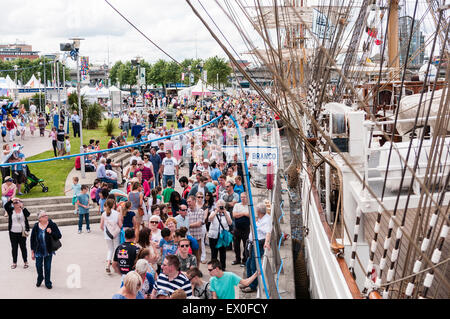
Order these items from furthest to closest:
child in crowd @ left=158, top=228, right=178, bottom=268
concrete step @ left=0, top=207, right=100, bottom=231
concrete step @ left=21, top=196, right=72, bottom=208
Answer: concrete step @ left=21, top=196, right=72, bottom=208
concrete step @ left=0, top=207, right=100, bottom=231
child in crowd @ left=158, top=228, right=178, bottom=268

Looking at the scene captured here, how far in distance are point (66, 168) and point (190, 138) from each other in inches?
190

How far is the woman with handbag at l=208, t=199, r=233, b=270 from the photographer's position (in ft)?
31.6

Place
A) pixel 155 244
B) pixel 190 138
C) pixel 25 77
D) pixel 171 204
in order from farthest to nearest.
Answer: pixel 25 77
pixel 190 138
pixel 171 204
pixel 155 244

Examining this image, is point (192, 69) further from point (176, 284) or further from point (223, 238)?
point (176, 284)

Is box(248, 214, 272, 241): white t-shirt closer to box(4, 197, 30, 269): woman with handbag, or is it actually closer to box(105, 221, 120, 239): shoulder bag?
box(105, 221, 120, 239): shoulder bag

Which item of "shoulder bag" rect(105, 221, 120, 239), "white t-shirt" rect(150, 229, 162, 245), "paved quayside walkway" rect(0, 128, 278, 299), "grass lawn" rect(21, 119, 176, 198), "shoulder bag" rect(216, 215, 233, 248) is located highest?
"white t-shirt" rect(150, 229, 162, 245)

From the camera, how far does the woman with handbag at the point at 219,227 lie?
9633mm

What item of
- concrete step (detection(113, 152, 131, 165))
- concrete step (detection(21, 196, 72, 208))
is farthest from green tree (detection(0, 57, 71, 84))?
concrete step (detection(21, 196, 72, 208))

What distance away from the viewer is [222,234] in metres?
9.75

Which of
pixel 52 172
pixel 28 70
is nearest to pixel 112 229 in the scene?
pixel 52 172

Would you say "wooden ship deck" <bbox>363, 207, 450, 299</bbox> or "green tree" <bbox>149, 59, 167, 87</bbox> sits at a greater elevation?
"green tree" <bbox>149, 59, 167, 87</bbox>

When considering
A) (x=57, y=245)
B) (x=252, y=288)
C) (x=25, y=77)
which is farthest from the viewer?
(x=25, y=77)

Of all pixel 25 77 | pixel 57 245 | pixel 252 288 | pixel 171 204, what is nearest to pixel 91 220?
pixel 171 204
